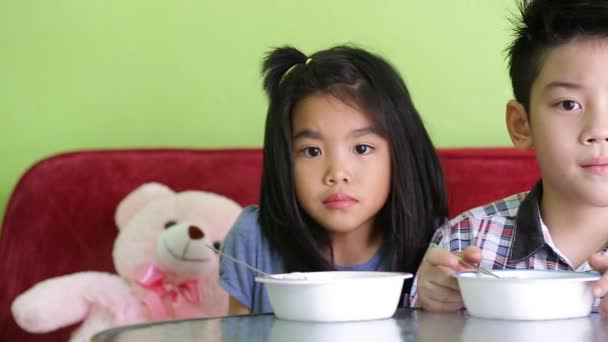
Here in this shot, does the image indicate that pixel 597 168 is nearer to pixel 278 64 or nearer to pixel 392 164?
pixel 392 164

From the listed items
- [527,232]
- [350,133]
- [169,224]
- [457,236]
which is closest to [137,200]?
[169,224]

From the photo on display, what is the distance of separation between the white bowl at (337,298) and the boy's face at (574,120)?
1.08 feet

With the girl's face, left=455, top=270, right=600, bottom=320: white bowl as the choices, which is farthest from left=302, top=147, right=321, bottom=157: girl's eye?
left=455, top=270, right=600, bottom=320: white bowl

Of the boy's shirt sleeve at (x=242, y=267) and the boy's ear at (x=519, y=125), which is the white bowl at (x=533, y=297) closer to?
the boy's ear at (x=519, y=125)

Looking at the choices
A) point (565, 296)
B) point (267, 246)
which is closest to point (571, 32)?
point (565, 296)

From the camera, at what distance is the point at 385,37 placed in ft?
6.70

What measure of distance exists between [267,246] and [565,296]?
778mm

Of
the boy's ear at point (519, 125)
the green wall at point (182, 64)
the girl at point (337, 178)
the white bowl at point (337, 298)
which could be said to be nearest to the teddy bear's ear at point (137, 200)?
the girl at point (337, 178)

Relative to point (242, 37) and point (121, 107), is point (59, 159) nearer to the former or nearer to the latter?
point (121, 107)

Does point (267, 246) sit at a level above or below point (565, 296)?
below

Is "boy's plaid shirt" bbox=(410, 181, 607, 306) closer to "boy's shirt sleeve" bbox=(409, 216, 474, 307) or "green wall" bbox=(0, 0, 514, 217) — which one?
→ "boy's shirt sleeve" bbox=(409, 216, 474, 307)

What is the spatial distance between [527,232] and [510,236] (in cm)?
3

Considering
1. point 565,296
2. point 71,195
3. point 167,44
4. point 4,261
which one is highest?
point 167,44

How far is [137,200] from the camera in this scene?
182cm
